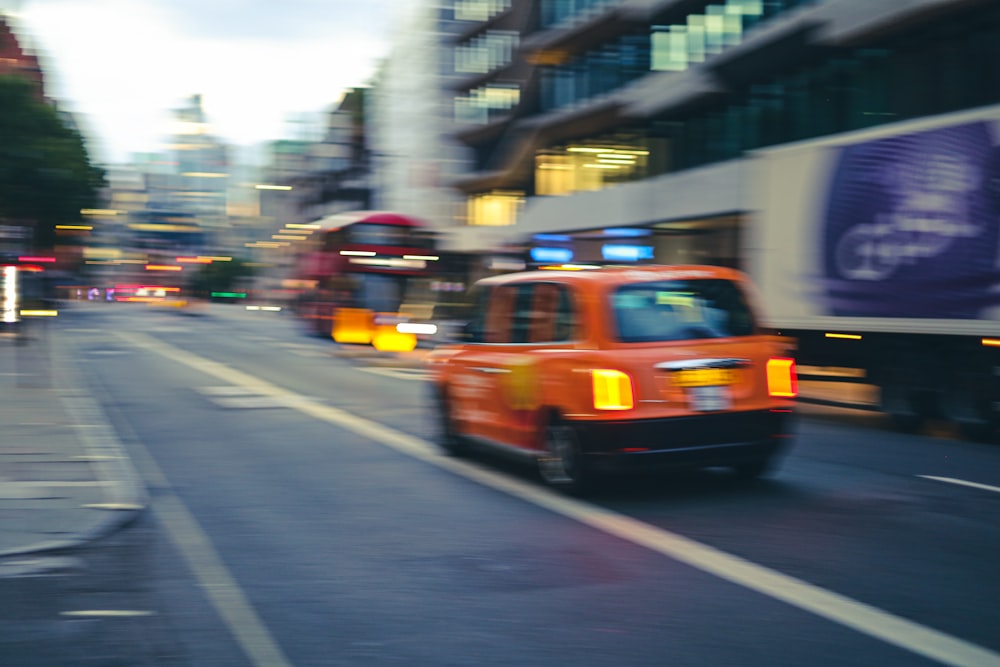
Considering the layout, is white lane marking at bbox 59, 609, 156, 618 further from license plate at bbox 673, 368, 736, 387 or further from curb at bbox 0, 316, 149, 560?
license plate at bbox 673, 368, 736, 387

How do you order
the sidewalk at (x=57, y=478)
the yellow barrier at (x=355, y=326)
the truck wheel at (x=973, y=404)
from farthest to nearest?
the yellow barrier at (x=355, y=326)
the truck wheel at (x=973, y=404)
the sidewalk at (x=57, y=478)

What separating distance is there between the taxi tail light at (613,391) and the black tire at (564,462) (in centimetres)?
34

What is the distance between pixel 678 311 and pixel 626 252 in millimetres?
30964

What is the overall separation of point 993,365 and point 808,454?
2971 mm

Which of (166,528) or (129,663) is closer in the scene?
(129,663)

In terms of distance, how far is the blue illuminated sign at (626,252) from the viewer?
126ft

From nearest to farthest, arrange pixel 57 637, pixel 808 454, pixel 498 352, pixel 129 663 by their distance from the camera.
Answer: pixel 129 663, pixel 57 637, pixel 498 352, pixel 808 454

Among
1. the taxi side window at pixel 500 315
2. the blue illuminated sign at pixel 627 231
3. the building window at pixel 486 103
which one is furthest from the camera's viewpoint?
the building window at pixel 486 103

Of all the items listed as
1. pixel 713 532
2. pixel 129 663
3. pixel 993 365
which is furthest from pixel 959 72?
→ pixel 129 663

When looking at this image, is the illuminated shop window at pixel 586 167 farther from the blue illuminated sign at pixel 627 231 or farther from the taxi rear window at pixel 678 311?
the taxi rear window at pixel 678 311

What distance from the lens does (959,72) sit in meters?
24.5

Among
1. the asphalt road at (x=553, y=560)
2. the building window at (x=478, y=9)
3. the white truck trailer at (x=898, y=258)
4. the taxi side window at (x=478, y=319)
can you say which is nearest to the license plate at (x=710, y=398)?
the asphalt road at (x=553, y=560)

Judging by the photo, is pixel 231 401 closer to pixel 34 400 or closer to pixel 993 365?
pixel 34 400

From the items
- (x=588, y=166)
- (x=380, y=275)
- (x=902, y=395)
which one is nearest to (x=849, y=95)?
(x=380, y=275)
